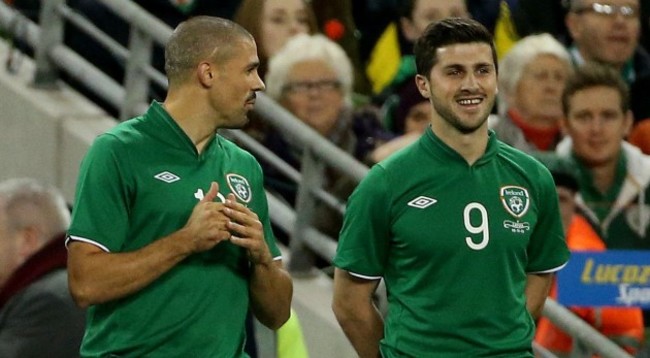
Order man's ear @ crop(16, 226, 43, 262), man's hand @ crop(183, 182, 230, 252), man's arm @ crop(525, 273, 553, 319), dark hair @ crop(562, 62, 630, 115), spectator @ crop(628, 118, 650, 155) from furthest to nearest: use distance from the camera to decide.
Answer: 1. spectator @ crop(628, 118, 650, 155)
2. dark hair @ crop(562, 62, 630, 115)
3. man's ear @ crop(16, 226, 43, 262)
4. man's arm @ crop(525, 273, 553, 319)
5. man's hand @ crop(183, 182, 230, 252)

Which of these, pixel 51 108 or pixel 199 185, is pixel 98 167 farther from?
pixel 51 108

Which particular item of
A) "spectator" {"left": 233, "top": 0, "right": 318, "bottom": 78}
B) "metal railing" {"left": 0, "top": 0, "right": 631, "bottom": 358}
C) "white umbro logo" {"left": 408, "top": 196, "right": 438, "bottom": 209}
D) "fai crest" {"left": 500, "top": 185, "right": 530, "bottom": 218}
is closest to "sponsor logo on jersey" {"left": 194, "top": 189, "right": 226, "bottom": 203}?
"white umbro logo" {"left": 408, "top": 196, "right": 438, "bottom": 209}

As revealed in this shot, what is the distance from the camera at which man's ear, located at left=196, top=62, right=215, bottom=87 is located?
5.03m

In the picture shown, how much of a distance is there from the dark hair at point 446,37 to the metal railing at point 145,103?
1.73 m

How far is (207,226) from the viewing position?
4.81 meters

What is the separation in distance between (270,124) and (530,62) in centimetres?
121

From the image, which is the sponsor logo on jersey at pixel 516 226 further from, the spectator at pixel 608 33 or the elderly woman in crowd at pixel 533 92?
the spectator at pixel 608 33

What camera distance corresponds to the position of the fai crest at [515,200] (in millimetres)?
5195

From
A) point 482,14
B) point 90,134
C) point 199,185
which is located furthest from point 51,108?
point 199,185

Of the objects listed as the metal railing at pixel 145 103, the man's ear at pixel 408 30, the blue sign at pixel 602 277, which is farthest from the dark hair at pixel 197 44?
the man's ear at pixel 408 30

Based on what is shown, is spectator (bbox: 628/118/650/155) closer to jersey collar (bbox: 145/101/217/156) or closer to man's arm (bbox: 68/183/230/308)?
jersey collar (bbox: 145/101/217/156)

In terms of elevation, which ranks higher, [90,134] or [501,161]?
[501,161]

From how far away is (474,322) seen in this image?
5.14 m

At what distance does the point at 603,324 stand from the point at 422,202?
1996 mm
